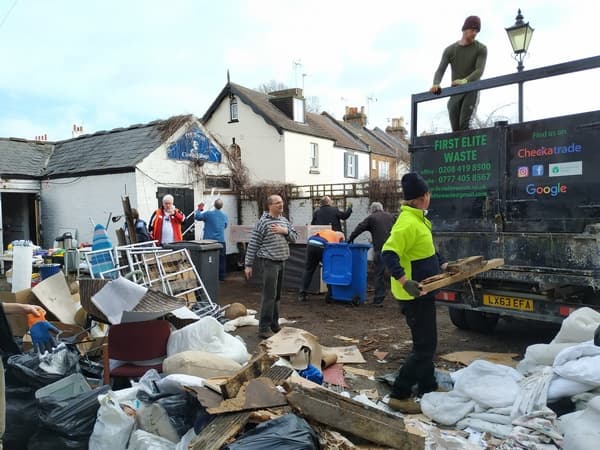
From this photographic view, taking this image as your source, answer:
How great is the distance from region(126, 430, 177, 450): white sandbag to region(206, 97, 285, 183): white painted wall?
55.8ft

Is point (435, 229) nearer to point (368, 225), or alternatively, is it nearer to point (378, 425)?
point (368, 225)

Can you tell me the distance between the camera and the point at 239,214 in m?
15.0

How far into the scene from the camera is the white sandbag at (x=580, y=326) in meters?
4.12

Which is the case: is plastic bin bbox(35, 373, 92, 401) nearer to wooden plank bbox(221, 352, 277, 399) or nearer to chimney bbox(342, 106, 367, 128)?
wooden plank bbox(221, 352, 277, 399)

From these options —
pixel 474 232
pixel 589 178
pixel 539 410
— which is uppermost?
pixel 589 178

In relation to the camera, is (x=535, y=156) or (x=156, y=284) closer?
(x=535, y=156)

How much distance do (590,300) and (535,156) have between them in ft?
5.16

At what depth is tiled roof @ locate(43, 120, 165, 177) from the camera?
40.0 feet

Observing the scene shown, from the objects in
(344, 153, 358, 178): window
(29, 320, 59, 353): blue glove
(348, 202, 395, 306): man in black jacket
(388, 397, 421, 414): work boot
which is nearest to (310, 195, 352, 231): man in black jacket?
(348, 202, 395, 306): man in black jacket

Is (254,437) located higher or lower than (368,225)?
lower

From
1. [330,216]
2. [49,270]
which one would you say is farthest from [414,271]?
[330,216]

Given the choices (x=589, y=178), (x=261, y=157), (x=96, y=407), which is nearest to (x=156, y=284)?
(x=96, y=407)

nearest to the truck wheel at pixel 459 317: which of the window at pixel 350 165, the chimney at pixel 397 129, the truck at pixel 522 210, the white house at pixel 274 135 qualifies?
the truck at pixel 522 210

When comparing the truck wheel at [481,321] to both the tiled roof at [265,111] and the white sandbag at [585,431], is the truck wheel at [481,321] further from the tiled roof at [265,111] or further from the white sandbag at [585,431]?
the tiled roof at [265,111]
